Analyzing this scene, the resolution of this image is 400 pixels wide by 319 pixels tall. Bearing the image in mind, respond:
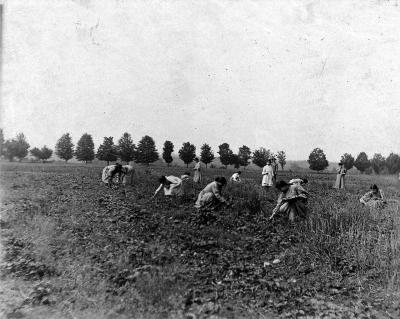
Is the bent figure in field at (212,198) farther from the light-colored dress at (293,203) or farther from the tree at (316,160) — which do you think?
the tree at (316,160)

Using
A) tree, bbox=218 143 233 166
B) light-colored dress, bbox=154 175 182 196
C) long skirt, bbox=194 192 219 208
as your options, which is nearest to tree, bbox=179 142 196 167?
tree, bbox=218 143 233 166

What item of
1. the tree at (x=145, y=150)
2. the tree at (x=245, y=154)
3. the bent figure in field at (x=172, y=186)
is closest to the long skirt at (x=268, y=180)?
the bent figure in field at (x=172, y=186)

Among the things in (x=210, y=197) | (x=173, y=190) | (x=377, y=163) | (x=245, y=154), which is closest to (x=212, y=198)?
(x=210, y=197)

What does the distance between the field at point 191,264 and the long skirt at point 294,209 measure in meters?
0.25

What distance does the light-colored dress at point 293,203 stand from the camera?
690 cm

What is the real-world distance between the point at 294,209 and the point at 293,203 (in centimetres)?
14

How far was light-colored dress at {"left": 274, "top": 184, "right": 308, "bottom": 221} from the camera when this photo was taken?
6.90 meters

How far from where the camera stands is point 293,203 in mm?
6977

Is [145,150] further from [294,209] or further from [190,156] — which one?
[294,209]

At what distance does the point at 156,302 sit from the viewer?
12.5 feet

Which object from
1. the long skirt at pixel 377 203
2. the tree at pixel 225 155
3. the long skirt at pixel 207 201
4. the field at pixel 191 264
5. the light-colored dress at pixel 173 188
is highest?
the tree at pixel 225 155

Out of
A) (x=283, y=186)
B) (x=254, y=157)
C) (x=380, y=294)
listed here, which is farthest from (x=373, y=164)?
(x=380, y=294)

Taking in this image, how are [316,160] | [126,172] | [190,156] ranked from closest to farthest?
1. [126,172]
2. [190,156]
3. [316,160]

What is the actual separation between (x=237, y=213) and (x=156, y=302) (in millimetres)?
3734
